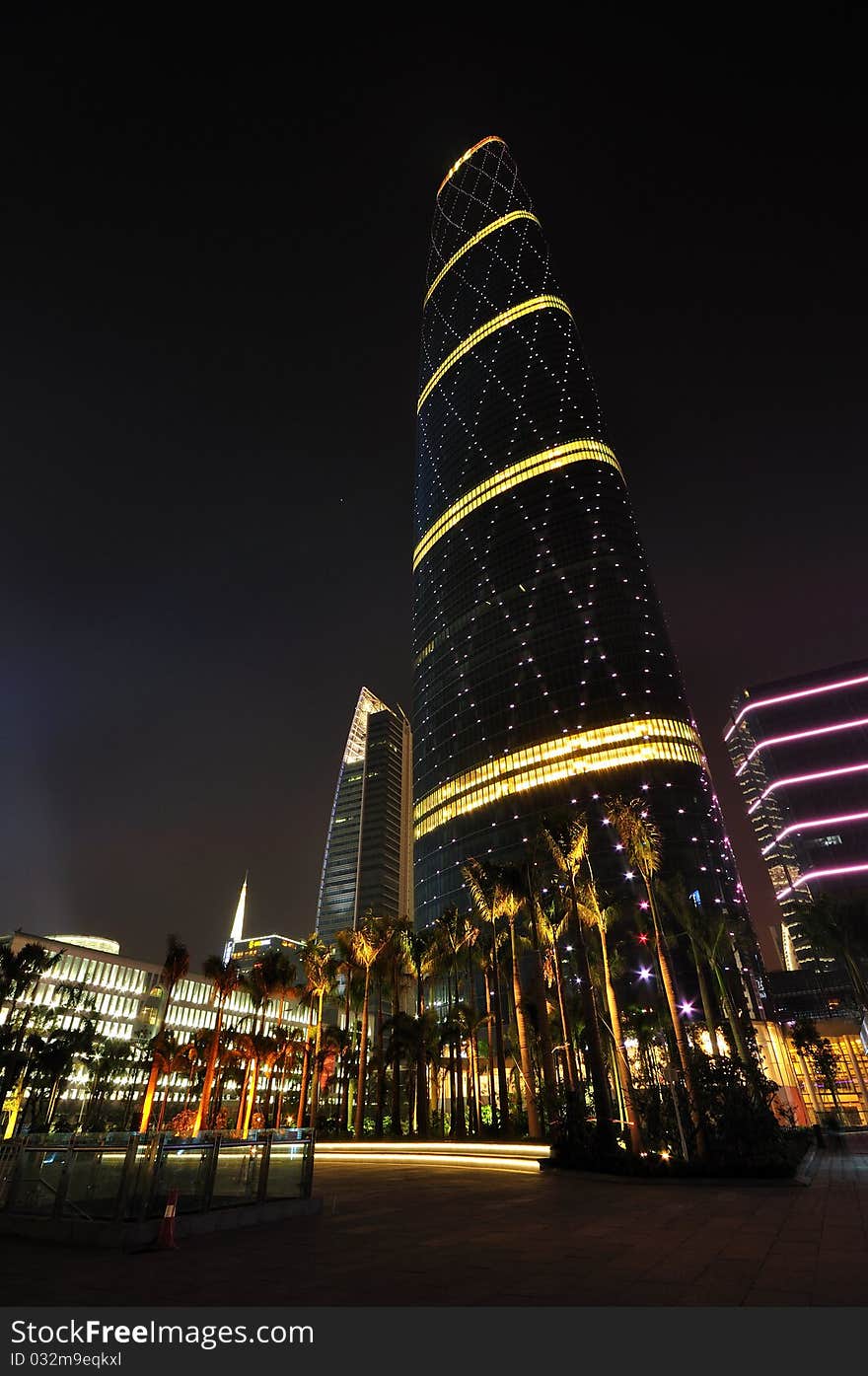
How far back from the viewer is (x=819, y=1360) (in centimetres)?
538

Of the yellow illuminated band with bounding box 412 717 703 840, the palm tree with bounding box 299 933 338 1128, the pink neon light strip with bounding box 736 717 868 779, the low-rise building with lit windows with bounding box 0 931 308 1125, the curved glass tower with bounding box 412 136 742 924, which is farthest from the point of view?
the pink neon light strip with bounding box 736 717 868 779

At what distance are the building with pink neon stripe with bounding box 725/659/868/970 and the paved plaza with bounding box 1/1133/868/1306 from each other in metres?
126

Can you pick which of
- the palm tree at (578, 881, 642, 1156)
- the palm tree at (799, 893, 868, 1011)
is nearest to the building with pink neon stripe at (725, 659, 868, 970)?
the palm tree at (799, 893, 868, 1011)

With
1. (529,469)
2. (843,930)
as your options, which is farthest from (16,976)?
(529,469)

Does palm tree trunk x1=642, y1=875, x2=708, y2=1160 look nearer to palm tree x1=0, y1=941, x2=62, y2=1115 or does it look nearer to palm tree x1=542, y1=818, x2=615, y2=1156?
palm tree x1=542, y1=818, x2=615, y2=1156

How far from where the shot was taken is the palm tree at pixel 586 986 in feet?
78.6

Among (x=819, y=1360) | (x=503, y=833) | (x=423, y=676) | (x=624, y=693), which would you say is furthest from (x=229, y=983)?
(x=423, y=676)

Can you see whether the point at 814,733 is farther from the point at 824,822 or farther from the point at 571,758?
the point at 571,758

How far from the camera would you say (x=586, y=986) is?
27.5 meters

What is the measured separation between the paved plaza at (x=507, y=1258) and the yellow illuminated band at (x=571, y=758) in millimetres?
78227

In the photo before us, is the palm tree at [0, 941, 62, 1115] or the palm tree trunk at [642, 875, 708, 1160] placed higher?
the palm tree at [0, 941, 62, 1115]

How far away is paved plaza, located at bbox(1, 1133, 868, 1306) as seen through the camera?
24.8 feet

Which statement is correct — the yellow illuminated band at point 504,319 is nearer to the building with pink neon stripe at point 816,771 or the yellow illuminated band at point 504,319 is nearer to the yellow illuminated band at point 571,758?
the building with pink neon stripe at point 816,771

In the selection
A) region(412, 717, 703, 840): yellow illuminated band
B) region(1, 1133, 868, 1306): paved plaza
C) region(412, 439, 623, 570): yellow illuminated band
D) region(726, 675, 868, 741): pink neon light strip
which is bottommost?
region(1, 1133, 868, 1306): paved plaza
